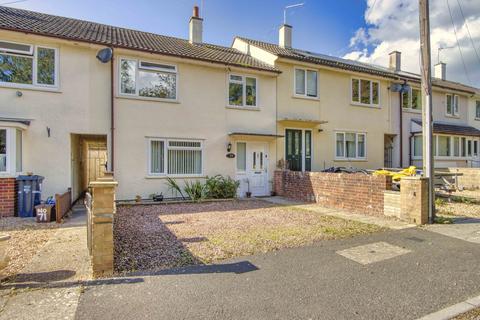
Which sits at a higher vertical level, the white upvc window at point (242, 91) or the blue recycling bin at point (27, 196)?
the white upvc window at point (242, 91)

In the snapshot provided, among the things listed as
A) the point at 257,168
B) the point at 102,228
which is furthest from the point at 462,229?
the point at 257,168

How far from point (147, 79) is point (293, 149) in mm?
7237

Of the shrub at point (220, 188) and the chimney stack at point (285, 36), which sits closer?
the shrub at point (220, 188)

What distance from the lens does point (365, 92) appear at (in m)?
16.8

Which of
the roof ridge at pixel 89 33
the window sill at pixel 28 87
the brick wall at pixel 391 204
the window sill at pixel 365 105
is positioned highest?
the roof ridge at pixel 89 33

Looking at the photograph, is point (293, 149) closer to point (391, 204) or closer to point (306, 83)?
point (306, 83)

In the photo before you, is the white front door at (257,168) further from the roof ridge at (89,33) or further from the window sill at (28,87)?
the window sill at (28,87)

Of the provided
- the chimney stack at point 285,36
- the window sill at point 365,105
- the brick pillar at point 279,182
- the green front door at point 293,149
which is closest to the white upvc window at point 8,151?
the brick pillar at point 279,182

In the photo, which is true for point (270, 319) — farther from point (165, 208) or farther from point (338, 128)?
point (338, 128)

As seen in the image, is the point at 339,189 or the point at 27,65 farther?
the point at 339,189

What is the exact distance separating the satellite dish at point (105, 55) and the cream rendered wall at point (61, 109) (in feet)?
1.09

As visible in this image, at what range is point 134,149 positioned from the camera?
1146 cm

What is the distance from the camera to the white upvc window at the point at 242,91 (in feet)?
43.7

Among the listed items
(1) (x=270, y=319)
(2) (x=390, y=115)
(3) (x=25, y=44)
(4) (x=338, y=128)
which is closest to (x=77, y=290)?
(1) (x=270, y=319)
